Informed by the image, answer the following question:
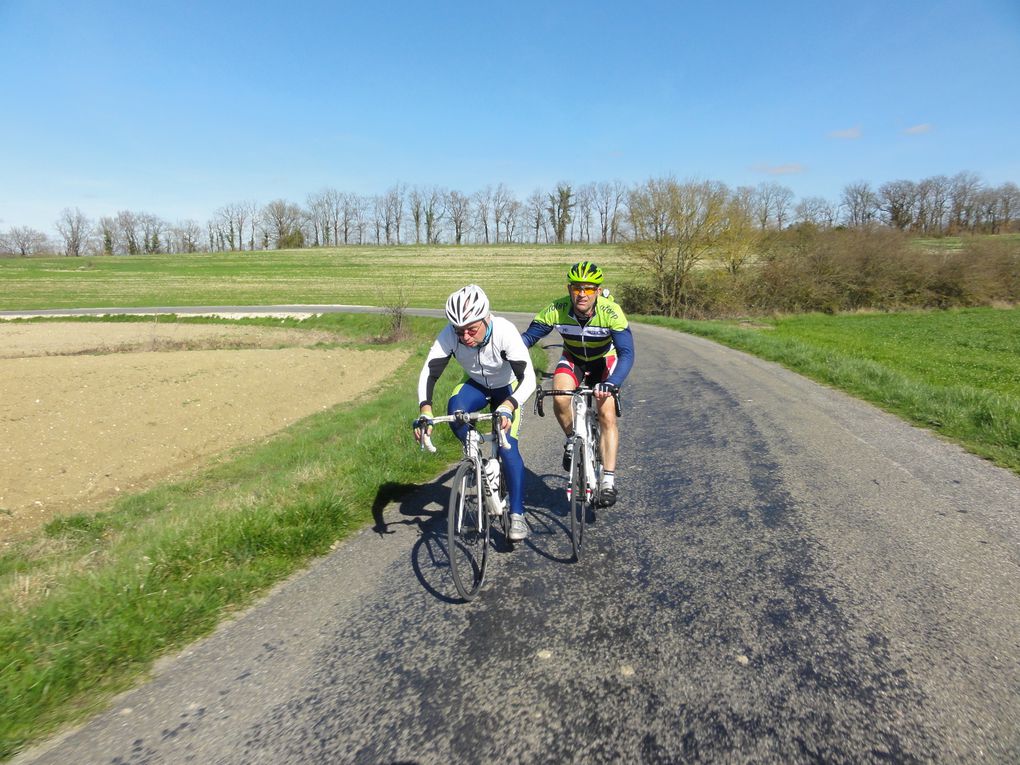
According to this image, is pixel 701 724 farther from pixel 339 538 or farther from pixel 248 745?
pixel 339 538

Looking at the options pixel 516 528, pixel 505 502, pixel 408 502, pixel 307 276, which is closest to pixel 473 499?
pixel 505 502

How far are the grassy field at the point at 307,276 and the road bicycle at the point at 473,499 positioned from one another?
1356 inches

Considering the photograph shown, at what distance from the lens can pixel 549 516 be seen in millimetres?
5242

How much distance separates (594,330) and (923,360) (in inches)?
679

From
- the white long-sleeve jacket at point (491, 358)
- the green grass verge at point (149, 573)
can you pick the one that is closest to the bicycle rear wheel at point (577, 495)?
the white long-sleeve jacket at point (491, 358)

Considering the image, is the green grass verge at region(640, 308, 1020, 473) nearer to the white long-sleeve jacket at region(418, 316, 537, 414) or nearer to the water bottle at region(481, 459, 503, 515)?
the white long-sleeve jacket at region(418, 316, 537, 414)

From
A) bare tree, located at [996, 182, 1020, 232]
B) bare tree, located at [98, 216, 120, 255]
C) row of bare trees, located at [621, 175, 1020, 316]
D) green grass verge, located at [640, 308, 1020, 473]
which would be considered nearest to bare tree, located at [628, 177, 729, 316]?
row of bare trees, located at [621, 175, 1020, 316]

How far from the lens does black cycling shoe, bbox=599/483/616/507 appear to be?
197 inches

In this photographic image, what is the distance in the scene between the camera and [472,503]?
4.05 metres

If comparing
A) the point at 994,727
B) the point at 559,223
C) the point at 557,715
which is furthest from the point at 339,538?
the point at 559,223

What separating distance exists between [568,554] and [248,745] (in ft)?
8.11

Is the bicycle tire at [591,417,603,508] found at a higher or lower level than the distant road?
higher

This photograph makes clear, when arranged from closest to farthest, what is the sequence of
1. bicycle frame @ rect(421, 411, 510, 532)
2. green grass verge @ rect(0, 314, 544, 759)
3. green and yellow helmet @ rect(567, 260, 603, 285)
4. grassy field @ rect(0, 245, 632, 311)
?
green grass verge @ rect(0, 314, 544, 759) → bicycle frame @ rect(421, 411, 510, 532) → green and yellow helmet @ rect(567, 260, 603, 285) → grassy field @ rect(0, 245, 632, 311)

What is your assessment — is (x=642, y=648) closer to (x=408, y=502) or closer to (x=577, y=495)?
(x=577, y=495)
